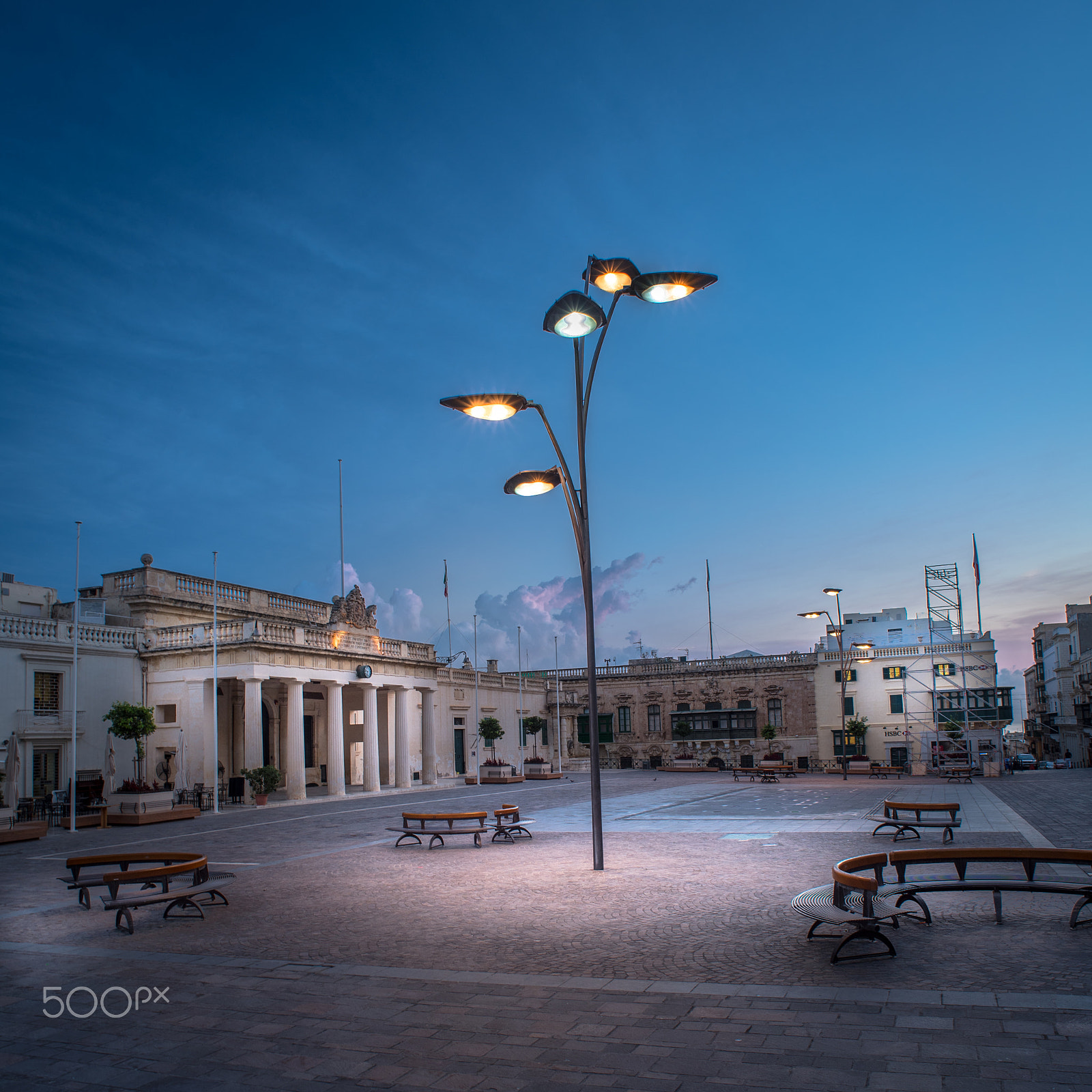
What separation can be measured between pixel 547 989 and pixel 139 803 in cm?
2070

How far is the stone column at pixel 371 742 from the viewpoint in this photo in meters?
35.7

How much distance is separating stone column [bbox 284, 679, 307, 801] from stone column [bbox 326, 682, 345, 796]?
5.58ft

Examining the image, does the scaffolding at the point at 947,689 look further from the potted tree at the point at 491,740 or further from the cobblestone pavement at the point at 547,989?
the cobblestone pavement at the point at 547,989

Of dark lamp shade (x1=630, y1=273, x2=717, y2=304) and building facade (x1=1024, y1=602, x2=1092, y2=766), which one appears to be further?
building facade (x1=1024, y1=602, x2=1092, y2=766)

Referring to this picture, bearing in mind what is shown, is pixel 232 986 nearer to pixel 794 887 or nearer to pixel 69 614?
pixel 794 887

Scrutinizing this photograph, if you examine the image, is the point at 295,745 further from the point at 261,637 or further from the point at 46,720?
the point at 46,720

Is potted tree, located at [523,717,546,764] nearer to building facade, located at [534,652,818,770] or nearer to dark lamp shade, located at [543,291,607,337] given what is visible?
building facade, located at [534,652,818,770]

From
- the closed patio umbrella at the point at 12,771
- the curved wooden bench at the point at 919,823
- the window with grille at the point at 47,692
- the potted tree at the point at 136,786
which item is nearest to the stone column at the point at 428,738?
the potted tree at the point at 136,786

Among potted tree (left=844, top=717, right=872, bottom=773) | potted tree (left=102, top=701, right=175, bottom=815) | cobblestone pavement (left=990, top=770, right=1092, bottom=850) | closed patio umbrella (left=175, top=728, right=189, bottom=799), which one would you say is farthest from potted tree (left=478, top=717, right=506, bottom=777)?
cobblestone pavement (left=990, top=770, right=1092, bottom=850)

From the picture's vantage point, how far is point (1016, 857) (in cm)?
865

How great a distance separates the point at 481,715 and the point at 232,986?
43.2 meters

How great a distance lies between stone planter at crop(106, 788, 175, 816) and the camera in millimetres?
23688

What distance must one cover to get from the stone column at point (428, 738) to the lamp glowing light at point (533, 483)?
29484 millimetres

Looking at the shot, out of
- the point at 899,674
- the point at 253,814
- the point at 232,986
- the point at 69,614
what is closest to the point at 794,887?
the point at 232,986
